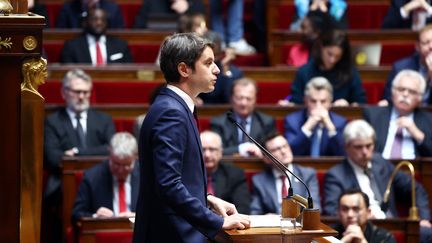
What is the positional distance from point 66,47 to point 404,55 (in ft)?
6.79

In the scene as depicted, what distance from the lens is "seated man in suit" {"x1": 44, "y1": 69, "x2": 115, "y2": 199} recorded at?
532 cm

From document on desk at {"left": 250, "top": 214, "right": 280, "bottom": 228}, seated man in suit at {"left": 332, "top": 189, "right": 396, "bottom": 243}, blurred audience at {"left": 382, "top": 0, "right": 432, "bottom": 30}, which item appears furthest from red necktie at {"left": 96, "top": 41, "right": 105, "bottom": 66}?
document on desk at {"left": 250, "top": 214, "right": 280, "bottom": 228}

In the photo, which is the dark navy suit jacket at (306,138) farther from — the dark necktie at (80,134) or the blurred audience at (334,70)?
the dark necktie at (80,134)

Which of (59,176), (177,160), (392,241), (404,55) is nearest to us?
(177,160)

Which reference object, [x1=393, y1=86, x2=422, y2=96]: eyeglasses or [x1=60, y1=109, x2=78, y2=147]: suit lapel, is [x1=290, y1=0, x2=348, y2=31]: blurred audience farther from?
[x1=60, y1=109, x2=78, y2=147]: suit lapel

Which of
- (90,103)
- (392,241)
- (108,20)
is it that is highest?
(108,20)

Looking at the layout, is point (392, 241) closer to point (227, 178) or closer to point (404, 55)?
point (227, 178)

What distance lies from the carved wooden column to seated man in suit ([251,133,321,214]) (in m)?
2.37

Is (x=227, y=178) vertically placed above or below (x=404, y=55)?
below

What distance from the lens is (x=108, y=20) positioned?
665 cm

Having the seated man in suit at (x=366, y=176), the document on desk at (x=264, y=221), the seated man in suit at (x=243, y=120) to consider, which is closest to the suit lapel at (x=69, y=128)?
the seated man in suit at (x=243, y=120)

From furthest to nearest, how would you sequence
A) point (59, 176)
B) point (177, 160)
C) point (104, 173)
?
point (59, 176), point (104, 173), point (177, 160)

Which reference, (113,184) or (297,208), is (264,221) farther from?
(113,184)

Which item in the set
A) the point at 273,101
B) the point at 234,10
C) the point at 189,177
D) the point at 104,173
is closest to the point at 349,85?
the point at 273,101
